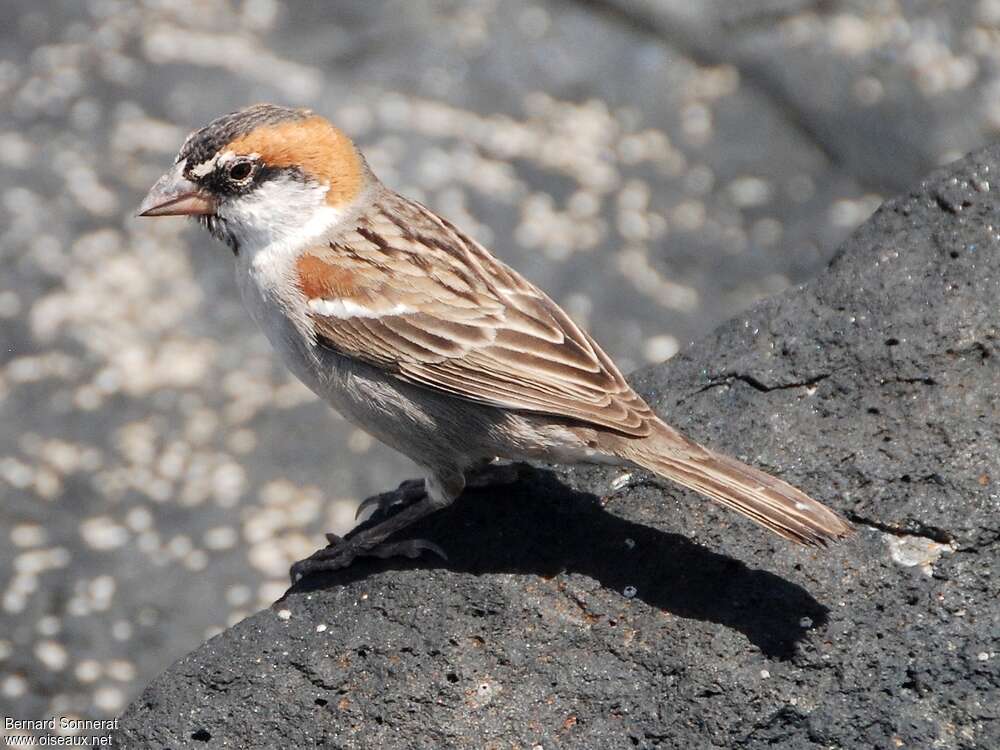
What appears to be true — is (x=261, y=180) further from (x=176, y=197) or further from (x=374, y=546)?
(x=374, y=546)

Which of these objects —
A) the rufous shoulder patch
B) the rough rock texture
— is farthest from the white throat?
the rough rock texture

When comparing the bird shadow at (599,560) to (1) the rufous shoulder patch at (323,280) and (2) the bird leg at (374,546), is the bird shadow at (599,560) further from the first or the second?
(1) the rufous shoulder patch at (323,280)

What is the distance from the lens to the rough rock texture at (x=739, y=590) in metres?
4.78

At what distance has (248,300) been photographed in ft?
19.4

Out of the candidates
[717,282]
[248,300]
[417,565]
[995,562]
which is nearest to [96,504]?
[248,300]

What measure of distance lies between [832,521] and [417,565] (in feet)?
5.10

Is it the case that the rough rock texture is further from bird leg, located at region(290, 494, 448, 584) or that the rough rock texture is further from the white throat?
the white throat

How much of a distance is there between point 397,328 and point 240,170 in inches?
34.3

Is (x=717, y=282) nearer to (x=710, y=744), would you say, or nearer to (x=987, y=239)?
(x=987, y=239)

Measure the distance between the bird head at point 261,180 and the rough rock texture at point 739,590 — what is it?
1.32 metres

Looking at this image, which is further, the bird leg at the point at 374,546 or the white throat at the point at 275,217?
the white throat at the point at 275,217

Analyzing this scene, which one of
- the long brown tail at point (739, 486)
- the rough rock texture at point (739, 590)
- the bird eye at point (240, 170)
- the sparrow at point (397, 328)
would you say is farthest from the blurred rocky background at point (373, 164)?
the long brown tail at point (739, 486)

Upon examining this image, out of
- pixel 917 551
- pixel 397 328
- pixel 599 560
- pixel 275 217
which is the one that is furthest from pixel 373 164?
pixel 917 551

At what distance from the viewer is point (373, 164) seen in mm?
9539
